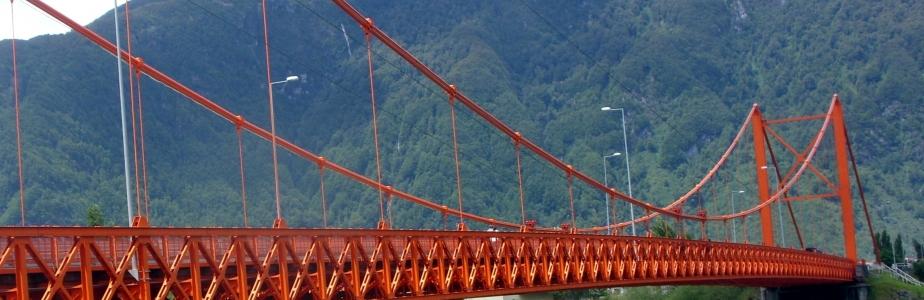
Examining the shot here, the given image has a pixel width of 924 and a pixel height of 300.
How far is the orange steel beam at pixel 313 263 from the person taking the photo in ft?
80.2

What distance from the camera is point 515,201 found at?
146 metres

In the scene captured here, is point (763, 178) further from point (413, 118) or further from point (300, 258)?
point (413, 118)

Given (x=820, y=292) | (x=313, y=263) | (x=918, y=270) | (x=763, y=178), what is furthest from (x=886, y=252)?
(x=313, y=263)

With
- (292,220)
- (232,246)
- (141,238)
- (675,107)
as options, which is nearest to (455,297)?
(232,246)

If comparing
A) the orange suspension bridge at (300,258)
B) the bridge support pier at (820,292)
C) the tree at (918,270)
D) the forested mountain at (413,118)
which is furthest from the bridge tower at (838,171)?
the orange suspension bridge at (300,258)

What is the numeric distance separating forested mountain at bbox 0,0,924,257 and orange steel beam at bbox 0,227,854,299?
180ft

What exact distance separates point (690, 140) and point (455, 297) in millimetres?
142765

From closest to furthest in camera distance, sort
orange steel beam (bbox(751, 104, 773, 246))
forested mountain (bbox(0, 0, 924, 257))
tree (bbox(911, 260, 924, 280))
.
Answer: orange steel beam (bbox(751, 104, 773, 246))
tree (bbox(911, 260, 924, 280))
forested mountain (bbox(0, 0, 924, 257))

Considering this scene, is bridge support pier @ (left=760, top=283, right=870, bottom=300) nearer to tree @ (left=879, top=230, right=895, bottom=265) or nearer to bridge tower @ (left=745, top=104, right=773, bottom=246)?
bridge tower @ (left=745, top=104, right=773, bottom=246)

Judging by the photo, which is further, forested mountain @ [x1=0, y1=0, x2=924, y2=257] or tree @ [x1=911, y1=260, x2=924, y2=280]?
forested mountain @ [x1=0, y1=0, x2=924, y2=257]

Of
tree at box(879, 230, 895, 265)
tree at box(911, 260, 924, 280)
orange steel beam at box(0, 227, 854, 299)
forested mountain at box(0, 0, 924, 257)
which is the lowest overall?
orange steel beam at box(0, 227, 854, 299)

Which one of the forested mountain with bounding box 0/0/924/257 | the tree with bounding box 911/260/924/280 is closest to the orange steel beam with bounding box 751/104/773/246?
the forested mountain with bounding box 0/0/924/257

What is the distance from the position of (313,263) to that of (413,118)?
12864cm

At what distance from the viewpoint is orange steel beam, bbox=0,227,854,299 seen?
24.4 meters
